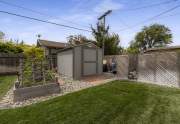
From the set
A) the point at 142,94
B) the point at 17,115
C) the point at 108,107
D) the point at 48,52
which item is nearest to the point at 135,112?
the point at 108,107

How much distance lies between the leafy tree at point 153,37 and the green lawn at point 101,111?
35.0 meters

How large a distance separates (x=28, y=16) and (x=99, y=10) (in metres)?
6.99

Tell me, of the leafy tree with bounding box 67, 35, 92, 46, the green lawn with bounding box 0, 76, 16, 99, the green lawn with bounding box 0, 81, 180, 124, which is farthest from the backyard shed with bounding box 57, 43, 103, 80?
the leafy tree with bounding box 67, 35, 92, 46

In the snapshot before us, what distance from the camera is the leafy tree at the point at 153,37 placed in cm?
3872

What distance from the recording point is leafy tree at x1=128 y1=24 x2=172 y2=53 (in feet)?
127

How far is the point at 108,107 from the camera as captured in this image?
4727 mm

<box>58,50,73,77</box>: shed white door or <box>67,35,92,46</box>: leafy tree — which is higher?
<box>67,35,92,46</box>: leafy tree

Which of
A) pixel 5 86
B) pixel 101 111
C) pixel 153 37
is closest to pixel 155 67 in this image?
pixel 101 111

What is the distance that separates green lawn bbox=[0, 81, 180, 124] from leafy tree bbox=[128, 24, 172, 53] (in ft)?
115

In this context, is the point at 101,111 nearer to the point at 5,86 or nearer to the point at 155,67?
the point at 155,67

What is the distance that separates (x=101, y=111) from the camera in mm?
4418

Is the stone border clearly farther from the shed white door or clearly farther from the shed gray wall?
the shed white door

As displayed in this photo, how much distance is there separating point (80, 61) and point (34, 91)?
5.59 m

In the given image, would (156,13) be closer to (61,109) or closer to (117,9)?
(117,9)
